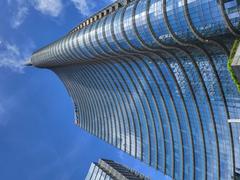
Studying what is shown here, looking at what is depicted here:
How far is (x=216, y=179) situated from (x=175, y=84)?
2424 cm

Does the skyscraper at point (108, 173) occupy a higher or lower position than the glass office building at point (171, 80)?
lower

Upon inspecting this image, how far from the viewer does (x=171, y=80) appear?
9550 cm

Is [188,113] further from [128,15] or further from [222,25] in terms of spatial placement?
[222,25]

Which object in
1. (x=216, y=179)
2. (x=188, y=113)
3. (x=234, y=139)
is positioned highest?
(x=188, y=113)

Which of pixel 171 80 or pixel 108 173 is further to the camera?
pixel 108 173

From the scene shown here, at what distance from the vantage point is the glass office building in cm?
6744

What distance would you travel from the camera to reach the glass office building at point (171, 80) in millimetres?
67438

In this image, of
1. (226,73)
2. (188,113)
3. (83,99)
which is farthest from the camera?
(83,99)

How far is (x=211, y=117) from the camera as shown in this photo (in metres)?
84.3

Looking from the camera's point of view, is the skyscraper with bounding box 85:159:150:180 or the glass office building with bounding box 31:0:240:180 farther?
the skyscraper with bounding box 85:159:150:180

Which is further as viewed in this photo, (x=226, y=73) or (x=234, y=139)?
(x=234, y=139)

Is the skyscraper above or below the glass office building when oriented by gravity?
below

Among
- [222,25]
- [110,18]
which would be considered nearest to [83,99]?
[110,18]

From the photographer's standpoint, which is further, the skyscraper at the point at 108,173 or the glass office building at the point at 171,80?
the skyscraper at the point at 108,173
